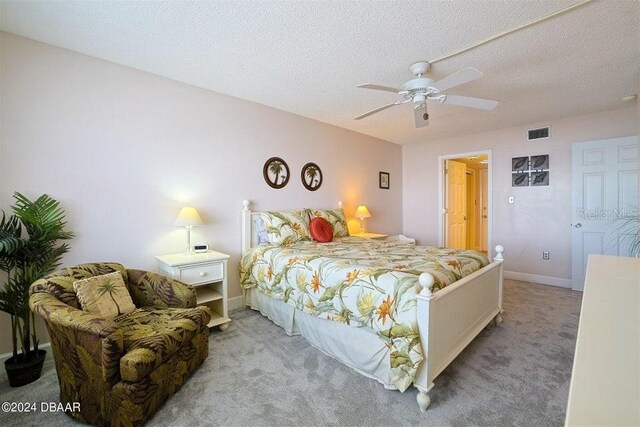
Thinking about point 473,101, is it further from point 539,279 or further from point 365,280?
point 539,279

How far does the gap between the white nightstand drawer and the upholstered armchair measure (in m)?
0.58

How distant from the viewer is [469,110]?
3762 mm

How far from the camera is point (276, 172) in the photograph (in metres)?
3.81

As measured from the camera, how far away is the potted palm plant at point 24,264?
1.94 meters

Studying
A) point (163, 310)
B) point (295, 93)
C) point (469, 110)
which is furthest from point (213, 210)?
point (469, 110)

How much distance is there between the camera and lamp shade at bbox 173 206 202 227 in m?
2.74

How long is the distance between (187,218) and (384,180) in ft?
12.3

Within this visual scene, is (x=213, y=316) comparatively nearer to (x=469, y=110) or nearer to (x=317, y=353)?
(x=317, y=353)

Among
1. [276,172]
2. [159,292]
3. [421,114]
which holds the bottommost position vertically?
[159,292]

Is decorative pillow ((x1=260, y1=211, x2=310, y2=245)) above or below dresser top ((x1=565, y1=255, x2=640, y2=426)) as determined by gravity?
above

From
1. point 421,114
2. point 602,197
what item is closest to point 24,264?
point 421,114

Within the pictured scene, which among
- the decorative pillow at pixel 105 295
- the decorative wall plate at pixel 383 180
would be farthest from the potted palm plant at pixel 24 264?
the decorative wall plate at pixel 383 180
